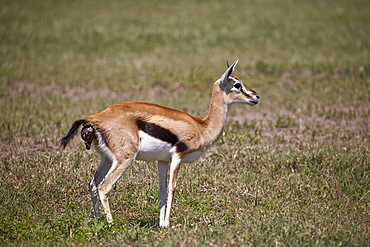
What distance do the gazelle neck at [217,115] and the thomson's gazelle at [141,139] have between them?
0.04ft

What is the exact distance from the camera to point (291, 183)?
6832mm

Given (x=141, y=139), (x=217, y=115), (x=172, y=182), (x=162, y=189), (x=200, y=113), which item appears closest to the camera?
(x=141, y=139)

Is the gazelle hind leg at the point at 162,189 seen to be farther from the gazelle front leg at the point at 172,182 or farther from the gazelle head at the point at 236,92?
the gazelle head at the point at 236,92

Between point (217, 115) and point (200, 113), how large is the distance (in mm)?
4315

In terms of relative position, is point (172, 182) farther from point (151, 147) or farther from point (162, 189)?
point (151, 147)

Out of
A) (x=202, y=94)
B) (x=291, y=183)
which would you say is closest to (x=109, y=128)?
(x=291, y=183)

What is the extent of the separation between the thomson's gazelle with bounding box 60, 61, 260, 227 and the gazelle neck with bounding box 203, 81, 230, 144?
0.04ft

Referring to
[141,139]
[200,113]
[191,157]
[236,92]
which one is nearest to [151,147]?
[141,139]

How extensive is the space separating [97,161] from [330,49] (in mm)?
11138

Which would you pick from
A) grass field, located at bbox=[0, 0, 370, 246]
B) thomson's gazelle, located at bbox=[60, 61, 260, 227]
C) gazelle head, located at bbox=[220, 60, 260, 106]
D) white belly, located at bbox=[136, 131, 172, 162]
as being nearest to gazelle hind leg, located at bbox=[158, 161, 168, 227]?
thomson's gazelle, located at bbox=[60, 61, 260, 227]

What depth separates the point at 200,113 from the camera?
1044cm

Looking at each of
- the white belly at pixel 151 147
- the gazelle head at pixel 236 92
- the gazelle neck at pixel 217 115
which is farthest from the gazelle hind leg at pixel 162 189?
the gazelle head at pixel 236 92

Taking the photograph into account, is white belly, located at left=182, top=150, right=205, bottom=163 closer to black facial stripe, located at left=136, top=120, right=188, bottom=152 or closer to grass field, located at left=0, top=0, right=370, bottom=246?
black facial stripe, located at left=136, top=120, right=188, bottom=152

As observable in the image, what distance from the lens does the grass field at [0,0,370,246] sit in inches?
212
